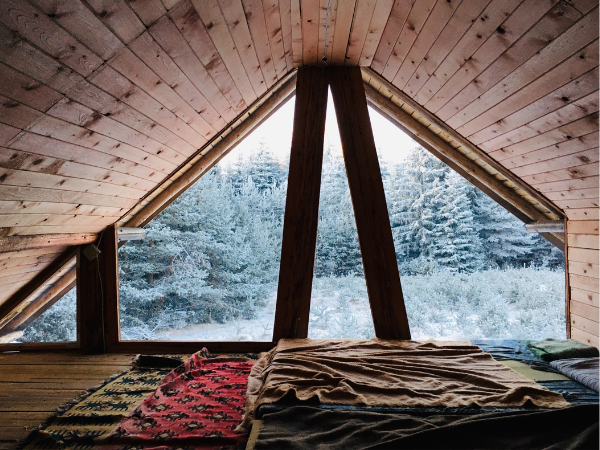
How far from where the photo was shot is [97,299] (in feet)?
11.1

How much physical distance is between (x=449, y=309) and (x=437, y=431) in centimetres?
522

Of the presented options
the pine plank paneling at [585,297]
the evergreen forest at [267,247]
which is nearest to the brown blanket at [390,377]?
A: the pine plank paneling at [585,297]

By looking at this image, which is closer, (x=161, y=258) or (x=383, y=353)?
(x=383, y=353)

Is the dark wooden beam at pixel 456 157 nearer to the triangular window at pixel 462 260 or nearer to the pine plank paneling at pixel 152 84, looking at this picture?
the pine plank paneling at pixel 152 84

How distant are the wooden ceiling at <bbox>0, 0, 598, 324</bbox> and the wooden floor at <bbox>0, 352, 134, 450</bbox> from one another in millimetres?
725

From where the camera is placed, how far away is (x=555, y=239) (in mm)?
3871

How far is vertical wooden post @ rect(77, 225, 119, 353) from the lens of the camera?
3350mm

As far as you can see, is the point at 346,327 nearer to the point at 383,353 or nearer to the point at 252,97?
the point at 383,353

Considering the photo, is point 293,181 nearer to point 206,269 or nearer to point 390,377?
point 390,377

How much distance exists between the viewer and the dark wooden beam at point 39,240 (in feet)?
7.86

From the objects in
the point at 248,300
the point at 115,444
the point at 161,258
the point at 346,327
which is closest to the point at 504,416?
the point at 115,444

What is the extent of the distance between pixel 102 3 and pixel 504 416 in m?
2.21

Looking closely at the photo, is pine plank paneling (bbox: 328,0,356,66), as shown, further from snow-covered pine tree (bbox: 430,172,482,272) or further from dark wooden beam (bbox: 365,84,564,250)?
snow-covered pine tree (bbox: 430,172,482,272)

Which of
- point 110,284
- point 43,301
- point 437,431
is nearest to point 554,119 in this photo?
point 437,431
